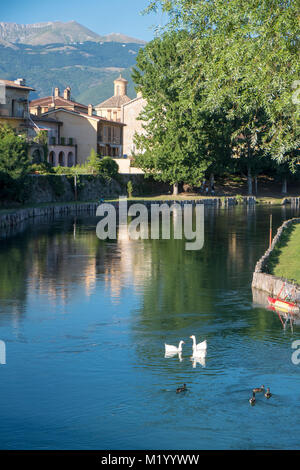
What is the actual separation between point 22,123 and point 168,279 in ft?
212

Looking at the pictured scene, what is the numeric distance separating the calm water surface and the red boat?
1.80ft

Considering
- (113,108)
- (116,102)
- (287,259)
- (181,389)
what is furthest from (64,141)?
(181,389)

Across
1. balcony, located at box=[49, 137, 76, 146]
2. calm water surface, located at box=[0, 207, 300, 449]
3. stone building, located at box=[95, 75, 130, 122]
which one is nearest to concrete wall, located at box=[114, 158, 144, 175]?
balcony, located at box=[49, 137, 76, 146]

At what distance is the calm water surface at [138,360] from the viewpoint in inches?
614

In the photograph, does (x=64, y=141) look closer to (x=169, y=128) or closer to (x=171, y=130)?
(x=169, y=128)

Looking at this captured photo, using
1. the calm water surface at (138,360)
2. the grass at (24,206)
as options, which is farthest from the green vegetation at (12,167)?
the calm water surface at (138,360)

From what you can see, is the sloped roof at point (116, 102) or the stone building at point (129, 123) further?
the sloped roof at point (116, 102)

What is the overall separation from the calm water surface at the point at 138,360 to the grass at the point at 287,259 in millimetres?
1616

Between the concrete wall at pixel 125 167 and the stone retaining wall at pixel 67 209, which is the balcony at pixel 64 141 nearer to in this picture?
the concrete wall at pixel 125 167

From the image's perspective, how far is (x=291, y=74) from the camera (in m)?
28.4

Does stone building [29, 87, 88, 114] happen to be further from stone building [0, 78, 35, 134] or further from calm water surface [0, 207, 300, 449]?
calm water surface [0, 207, 300, 449]

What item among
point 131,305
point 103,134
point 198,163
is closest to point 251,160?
point 198,163

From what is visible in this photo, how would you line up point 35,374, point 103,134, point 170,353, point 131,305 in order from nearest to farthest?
point 35,374, point 170,353, point 131,305, point 103,134

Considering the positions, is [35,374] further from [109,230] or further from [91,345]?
[109,230]
